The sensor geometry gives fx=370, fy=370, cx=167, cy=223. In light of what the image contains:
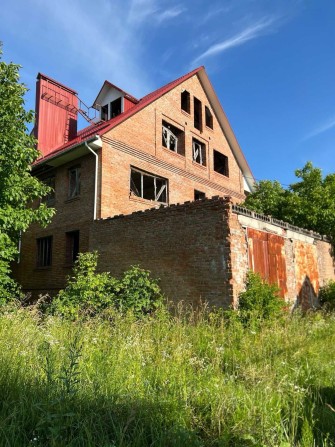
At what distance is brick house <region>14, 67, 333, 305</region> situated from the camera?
32.0 feet

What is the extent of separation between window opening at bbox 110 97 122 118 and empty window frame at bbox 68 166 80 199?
14.0ft

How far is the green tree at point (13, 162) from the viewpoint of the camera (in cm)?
933

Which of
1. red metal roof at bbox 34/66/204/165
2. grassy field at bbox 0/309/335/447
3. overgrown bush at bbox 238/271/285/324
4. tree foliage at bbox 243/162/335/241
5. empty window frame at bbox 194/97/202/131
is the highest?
empty window frame at bbox 194/97/202/131

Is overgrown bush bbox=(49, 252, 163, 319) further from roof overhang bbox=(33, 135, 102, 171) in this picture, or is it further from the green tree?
roof overhang bbox=(33, 135, 102, 171)

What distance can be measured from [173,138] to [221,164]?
4378 mm

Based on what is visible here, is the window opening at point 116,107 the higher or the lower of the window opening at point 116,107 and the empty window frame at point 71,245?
the higher

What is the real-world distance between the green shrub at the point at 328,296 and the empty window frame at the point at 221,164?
30.0 feet

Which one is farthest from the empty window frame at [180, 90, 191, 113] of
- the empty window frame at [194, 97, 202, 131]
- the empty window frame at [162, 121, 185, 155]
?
the empty window frame at [162, 121, 185, 155]

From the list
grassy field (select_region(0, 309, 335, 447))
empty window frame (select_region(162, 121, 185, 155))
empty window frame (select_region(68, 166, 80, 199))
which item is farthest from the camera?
empty window frame (select_region(162, 121, 185, 155))

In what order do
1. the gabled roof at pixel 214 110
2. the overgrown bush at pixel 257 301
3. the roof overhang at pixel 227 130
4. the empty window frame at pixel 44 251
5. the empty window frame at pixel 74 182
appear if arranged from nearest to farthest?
the overgrown bush at pixel 257 301
the empty window frame at pixel 74 182
the empty window frame at pixel 44 251
the gabled roof at pixel 214 110
the roof overhang at pixel 227 130

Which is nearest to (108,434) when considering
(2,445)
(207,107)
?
(2,445)

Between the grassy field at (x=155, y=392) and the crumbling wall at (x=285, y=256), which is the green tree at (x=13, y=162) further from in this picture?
the crumbling wall at (x=285, y=256)

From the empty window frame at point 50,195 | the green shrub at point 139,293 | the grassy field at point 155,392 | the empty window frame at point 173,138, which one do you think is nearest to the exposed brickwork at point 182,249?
the green shrub at point 139,293

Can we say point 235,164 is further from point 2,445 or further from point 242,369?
point 2,445
